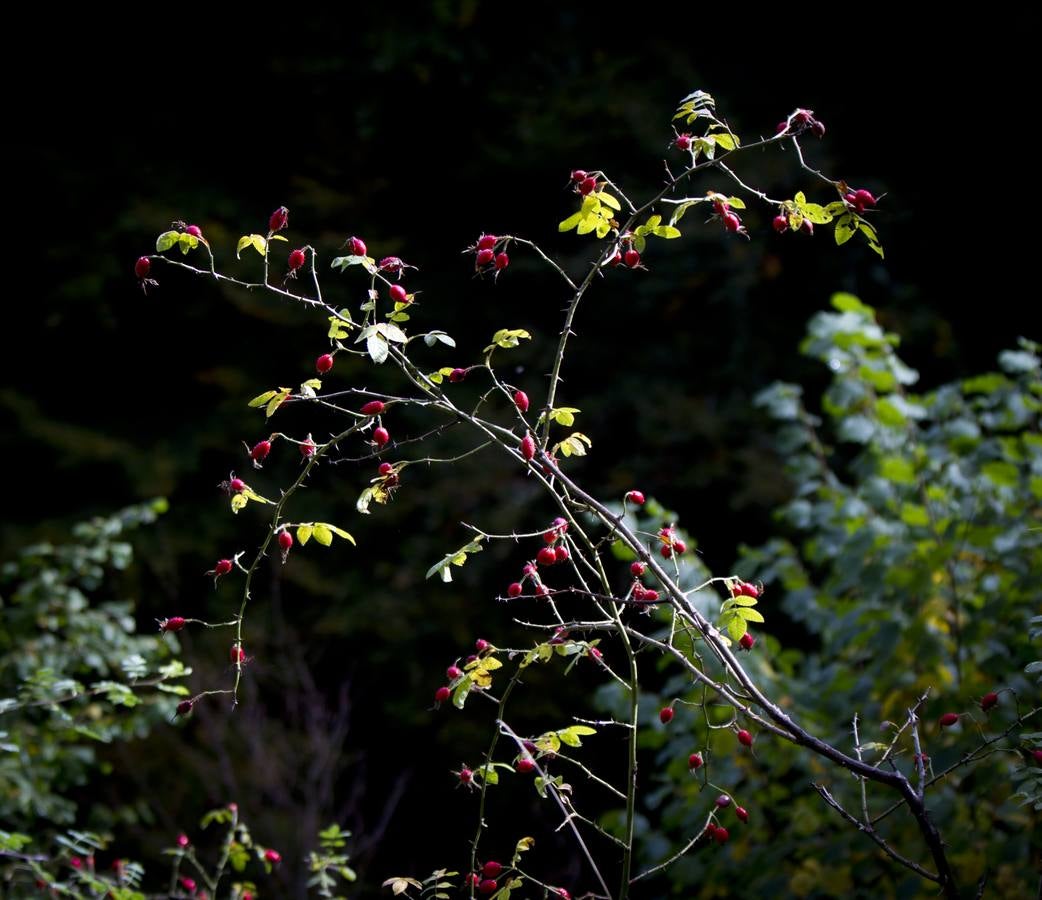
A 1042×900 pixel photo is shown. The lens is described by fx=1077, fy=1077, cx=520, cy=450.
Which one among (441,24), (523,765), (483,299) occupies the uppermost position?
(441,24)

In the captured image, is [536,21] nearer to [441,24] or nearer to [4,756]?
[441,24]

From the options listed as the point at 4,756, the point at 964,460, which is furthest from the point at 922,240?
the point at 4,756

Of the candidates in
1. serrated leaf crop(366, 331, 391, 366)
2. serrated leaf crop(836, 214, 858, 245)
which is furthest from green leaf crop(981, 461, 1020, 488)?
serrated leaf crop(366, 331, 391, 366)

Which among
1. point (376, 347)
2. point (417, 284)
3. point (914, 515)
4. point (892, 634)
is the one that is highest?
point (417, 284)

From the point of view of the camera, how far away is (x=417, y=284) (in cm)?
473

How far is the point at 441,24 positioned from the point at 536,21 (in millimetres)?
458

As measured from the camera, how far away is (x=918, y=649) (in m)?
2.03

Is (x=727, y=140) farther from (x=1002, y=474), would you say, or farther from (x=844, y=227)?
(x=1002, y=474)

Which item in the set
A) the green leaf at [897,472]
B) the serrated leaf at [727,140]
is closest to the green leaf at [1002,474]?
the green leaf at [897,472]

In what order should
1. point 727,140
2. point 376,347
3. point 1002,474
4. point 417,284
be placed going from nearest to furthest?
point 376,347
point 727,140
point 1002,474
point 417,284

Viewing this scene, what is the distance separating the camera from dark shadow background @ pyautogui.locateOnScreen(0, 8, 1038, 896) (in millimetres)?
4234

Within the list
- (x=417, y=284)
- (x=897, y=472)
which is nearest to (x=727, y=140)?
(x=897, y=472)

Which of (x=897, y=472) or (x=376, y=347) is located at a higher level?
(x=897, y=472)

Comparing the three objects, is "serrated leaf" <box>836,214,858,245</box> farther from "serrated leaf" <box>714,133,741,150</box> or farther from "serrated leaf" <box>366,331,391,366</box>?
"serrated leaf" <box>366,331,391,366</box>
